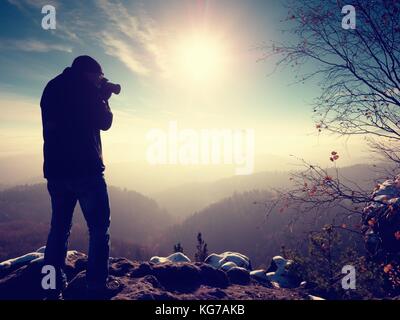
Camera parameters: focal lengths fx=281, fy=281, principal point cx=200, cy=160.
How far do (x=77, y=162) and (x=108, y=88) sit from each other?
1301 mm

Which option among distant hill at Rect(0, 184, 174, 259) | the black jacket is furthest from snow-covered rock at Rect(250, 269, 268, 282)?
distant hill at Rect(0, 184, 174, 259)

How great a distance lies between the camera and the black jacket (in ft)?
0.58

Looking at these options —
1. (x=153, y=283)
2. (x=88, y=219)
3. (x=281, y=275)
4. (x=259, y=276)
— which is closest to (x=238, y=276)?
(x=259, y=276)

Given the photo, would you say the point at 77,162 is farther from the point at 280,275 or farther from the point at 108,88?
the point at 280,275

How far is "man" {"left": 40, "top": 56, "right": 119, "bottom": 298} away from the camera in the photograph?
4.21 metres

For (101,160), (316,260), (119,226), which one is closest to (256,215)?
(119,226)

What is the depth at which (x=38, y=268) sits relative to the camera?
191 inches

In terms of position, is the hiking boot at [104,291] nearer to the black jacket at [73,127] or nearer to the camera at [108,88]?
the black jacket at [73,127]

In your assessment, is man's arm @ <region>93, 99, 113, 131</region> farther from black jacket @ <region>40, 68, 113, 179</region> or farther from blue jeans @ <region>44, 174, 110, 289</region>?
blue jeans @ <region>44, 174, 110, 289</region>

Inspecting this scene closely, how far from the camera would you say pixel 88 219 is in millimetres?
4242

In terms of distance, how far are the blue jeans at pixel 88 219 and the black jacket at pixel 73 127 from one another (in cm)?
17

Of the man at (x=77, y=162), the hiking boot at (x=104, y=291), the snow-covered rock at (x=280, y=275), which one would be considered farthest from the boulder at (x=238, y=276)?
the man at (x=77, y=162)
